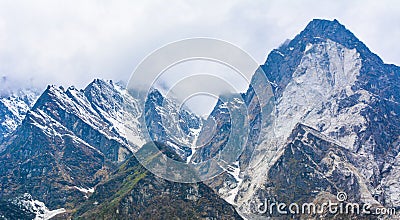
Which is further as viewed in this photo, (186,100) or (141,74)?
(186,100)

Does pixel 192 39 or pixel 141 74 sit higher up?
pixel 192 39

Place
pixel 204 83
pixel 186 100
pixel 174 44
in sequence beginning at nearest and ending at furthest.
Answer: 1. pixel 174 44
2. pixel 204 83
3. pixel 186 100

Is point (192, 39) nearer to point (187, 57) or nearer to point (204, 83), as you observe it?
point (187, 57)

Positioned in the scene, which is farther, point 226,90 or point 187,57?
point 226,90

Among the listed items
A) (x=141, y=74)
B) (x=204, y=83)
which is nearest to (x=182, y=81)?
(x=204, y=83)

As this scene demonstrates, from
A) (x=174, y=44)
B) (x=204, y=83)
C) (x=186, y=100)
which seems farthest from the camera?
(x=186, y=100)

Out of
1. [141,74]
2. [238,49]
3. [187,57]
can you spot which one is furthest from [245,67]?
[141,74]

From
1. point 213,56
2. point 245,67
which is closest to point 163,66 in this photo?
point 213,56

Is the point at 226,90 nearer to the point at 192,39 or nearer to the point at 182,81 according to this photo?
the point at 182,81
